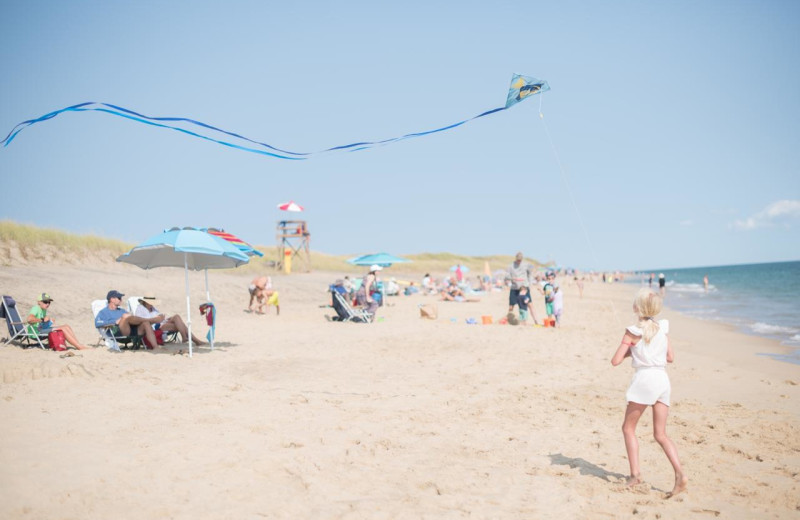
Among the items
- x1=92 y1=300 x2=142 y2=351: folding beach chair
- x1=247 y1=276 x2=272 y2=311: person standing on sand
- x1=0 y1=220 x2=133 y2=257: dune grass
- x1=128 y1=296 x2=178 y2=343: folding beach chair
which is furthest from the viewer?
x1=0 y1=220 x2=133 y2=257: dune grass

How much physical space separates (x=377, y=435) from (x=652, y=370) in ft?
8.22

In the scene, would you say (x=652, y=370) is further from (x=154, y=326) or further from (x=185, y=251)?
(x=154, y=326)

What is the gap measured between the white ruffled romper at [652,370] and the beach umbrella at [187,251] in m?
6.48

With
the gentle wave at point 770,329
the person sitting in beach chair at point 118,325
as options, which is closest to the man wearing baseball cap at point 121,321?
the person sitting in beach chair at point 118,325

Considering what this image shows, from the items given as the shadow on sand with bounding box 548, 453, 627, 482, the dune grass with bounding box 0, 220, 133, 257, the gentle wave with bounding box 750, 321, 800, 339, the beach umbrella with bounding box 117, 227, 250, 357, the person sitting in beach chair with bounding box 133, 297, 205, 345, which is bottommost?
the gentle wave with bounding box 750, 321, 800, 339

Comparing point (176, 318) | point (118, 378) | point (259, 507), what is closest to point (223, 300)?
point (176, 318)

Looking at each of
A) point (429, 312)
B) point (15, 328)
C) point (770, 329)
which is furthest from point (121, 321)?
point (770, 329)

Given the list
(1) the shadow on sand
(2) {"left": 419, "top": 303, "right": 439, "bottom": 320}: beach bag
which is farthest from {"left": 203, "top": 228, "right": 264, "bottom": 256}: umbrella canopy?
(1) the shadow on sand

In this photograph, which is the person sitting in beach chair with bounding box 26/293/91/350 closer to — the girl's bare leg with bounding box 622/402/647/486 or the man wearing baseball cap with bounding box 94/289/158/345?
the man wearing baseball cap with bounding box 94/289/158/345

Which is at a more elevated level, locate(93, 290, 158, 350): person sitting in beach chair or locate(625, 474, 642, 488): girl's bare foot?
locate(93, 290, 158, 350): person sitting in beach chair

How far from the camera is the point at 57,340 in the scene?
8.66 metres

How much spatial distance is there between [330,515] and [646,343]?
240 cm

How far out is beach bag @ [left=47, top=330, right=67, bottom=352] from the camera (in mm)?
8609

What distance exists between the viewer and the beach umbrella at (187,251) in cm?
846
